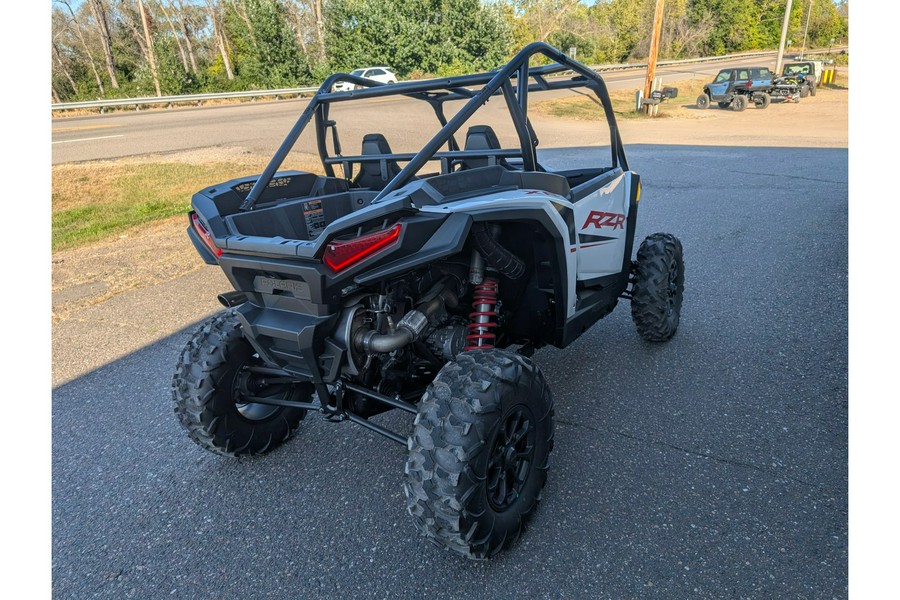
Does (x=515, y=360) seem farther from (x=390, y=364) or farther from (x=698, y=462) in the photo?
(x=698, y=462)

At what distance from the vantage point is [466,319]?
117 inches

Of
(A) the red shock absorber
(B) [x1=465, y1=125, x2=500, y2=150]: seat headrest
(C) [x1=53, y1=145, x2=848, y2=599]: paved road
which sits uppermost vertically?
(B) [x1=465, y1=125, x2=500, y2=150]: seat headrest

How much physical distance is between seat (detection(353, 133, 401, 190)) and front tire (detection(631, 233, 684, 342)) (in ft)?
6.00

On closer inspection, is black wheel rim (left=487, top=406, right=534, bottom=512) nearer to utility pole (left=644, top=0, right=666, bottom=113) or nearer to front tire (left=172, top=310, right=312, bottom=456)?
front tire (left=172, top=310, right=312, bottom=456)

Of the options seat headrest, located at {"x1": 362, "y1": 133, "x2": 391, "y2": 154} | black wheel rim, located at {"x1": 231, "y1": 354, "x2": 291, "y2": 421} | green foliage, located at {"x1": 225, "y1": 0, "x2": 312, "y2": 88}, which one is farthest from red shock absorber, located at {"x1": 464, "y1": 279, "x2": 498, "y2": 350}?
green foliage, located at {"x1": 225, "y1": 0, "x2": 312, "y2": 88}

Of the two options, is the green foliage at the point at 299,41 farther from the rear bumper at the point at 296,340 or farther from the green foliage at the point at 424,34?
the rear bumper at the point at 296,340

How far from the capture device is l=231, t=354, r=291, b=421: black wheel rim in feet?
9.55

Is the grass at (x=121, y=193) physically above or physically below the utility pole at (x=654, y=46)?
below

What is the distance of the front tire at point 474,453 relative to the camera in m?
2.13

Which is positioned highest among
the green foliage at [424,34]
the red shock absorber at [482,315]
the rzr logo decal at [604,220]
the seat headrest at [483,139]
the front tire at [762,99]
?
the green foliage at [424,34]

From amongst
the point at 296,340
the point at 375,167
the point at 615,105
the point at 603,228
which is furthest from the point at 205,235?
the point at 615,105

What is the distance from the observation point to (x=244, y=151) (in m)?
13.2

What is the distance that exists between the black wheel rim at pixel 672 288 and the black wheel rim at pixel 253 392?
2643 millimetres

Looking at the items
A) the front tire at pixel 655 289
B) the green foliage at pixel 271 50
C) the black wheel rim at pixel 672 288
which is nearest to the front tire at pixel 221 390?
the front tire at pixel 655 289
